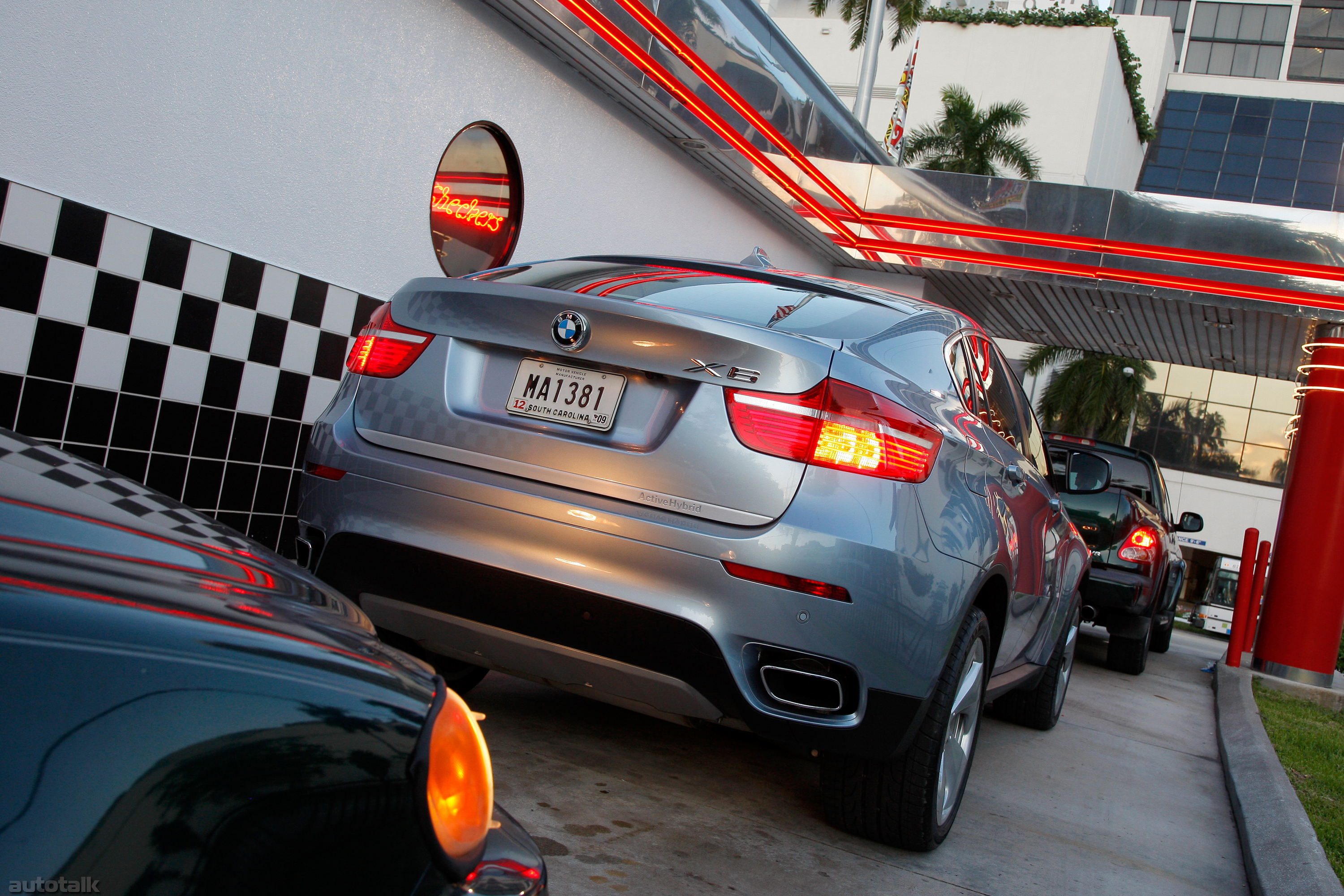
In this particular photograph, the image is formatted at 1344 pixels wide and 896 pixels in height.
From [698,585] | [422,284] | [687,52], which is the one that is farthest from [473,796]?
[687,52]

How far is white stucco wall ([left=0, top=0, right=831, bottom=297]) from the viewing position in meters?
3.49

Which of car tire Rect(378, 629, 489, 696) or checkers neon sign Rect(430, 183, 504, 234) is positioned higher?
checkers neon sign Rect(430, 183, 504, 234)

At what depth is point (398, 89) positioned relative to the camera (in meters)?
4.89

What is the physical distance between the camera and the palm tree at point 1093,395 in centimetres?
3922

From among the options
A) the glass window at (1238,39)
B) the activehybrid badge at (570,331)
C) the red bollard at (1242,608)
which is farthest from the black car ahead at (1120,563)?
the glass window at (1238,39)

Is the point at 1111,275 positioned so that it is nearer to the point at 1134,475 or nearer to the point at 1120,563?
the point at 1134,475

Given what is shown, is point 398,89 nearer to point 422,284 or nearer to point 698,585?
point 422,284

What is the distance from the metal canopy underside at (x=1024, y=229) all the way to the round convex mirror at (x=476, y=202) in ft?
2.44

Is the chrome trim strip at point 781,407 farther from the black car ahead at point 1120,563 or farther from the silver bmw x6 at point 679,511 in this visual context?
the black car ahead at point 1120,563

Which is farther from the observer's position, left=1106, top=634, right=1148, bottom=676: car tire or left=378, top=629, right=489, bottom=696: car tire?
left=1106, top=634, right=1148, bottom=676: car tire

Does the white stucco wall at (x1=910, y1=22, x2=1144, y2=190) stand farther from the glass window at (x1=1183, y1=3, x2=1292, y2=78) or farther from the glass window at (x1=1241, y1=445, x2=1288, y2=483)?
the glass window at (x1=1183, y1=3, x2=1292, y2=78)

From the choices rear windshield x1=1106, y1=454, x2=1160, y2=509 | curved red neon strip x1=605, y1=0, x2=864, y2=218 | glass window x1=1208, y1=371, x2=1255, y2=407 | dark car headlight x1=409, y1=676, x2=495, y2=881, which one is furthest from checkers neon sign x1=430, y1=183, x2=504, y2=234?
glass window x1=1208, y1=371, x2=1255, y2=407

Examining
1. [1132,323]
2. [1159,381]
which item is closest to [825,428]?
[1132,323]

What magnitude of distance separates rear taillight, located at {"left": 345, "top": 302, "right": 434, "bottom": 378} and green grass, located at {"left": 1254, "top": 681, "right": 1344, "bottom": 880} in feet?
9.89
